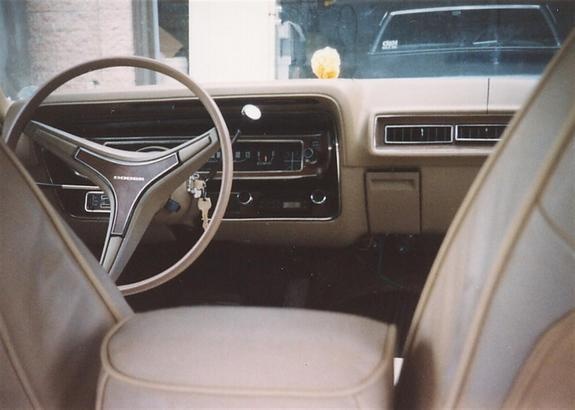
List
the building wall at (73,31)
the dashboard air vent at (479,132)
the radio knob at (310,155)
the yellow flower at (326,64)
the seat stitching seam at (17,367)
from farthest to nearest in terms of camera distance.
Result: 1. the building wall at (73,31)
2. the yellow flower at (326,64)
3. the radio knob at (310,155)
4. the dashboard air vent at (479,132)
5. the seat stitching seam at (17,367)

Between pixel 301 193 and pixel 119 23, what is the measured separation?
2.27 m

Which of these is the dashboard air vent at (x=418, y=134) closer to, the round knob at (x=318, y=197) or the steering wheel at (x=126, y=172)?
the round knob at (x=318, y=197)

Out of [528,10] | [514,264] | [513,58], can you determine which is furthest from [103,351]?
[528,10]

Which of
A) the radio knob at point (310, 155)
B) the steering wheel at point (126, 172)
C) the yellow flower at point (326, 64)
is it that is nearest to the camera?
the steering wheel at point (126, 172)

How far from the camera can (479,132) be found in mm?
1769

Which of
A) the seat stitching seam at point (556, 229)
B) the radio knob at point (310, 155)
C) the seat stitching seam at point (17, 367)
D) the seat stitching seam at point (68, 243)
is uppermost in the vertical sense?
the seat stitching seam at point (556, 229)

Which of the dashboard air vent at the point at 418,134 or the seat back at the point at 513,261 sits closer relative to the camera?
the seat back at the point at 513,261

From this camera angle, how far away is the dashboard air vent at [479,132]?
1.76m

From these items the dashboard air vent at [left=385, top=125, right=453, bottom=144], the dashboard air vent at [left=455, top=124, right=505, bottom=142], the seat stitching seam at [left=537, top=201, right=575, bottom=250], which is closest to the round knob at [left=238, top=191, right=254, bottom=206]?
the dashboard air vent at [left=385, top=125, right=453, bottom=144]

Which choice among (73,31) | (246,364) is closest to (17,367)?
(246,364)

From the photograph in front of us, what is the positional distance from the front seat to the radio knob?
124cm

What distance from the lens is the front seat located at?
1.71ft

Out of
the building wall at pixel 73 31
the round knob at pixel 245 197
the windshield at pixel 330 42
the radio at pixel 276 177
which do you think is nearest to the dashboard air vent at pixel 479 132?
the windshield at pixel 330 42

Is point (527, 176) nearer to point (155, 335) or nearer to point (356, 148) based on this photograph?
point (155, 335)
